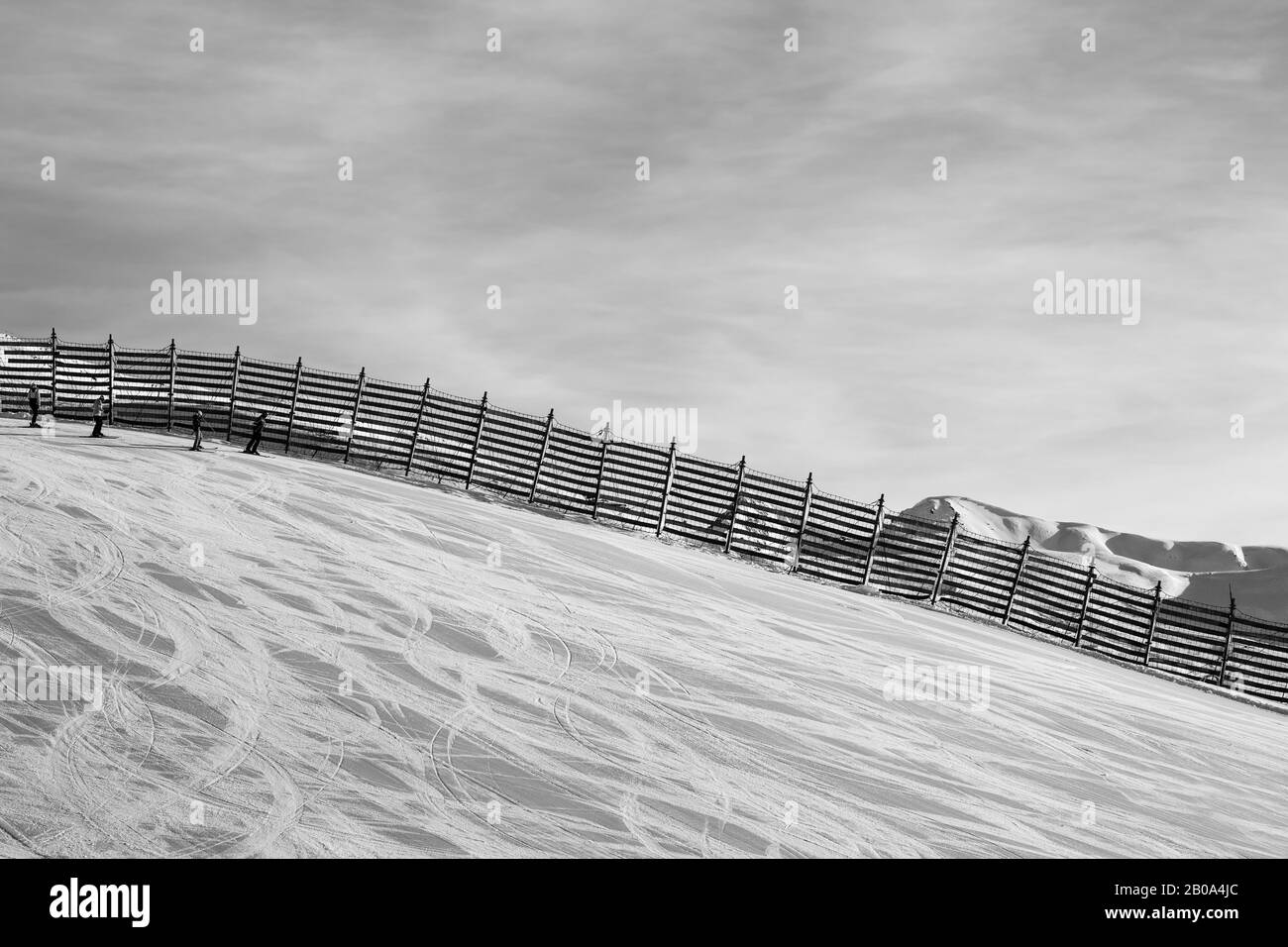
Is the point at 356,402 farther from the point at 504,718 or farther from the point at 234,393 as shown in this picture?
the point at 504,718

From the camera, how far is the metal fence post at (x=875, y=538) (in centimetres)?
2383

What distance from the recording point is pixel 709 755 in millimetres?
9555

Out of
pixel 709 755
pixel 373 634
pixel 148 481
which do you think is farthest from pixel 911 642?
pixel 148 481

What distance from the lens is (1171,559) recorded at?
620 ft

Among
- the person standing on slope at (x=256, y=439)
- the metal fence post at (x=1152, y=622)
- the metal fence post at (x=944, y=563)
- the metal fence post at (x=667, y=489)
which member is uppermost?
the person standing on slope at (x=256, y=439)

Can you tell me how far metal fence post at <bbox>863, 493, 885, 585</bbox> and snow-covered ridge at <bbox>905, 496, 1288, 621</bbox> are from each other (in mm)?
98437

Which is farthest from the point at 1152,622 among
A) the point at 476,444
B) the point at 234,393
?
the point at 234,393

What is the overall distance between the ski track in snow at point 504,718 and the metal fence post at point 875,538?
5.43 metres

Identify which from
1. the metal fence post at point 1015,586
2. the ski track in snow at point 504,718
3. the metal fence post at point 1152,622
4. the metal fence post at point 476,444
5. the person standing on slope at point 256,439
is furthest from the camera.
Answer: the metal fence post at point 476,444

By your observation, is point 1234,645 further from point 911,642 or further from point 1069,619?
point 911,642

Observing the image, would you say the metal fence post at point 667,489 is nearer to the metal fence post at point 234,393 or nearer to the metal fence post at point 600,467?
the metal fence post at point 600,467

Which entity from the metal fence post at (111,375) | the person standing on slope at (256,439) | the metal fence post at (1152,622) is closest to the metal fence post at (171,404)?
the metal fence post at (111,375)

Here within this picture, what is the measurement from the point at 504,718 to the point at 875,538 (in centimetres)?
1579
